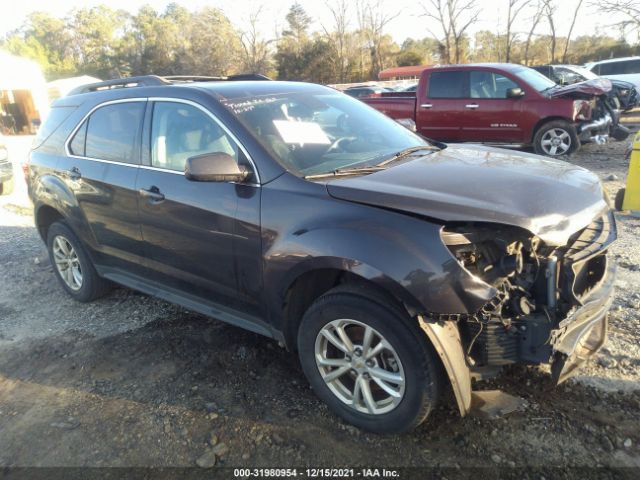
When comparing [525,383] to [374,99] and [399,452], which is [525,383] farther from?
[374,99]

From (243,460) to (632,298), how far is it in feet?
10.6

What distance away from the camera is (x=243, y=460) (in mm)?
2637

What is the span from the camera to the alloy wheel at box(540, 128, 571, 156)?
30.7ft

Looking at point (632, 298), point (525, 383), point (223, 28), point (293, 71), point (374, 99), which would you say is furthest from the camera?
point (223, 28)

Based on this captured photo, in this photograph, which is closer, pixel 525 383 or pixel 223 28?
pixel 525 383

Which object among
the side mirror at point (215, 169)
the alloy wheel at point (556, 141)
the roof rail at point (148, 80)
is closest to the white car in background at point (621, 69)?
the alloy wheel at point (556, 141)

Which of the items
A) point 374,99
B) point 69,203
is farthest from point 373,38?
point 69,203

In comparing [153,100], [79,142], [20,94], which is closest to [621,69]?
[153,100]

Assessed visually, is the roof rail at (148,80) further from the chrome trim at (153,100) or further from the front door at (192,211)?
the front door at (192,211)

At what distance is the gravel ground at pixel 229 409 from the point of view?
103 inches

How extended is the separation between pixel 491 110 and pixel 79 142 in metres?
7.80

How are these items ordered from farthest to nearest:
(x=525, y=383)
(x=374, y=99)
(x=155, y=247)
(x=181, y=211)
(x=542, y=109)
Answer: (x=374, y=99), (x=542, y=109), (x=155, y=247), (x=181, y=211), (x=525, y=383)

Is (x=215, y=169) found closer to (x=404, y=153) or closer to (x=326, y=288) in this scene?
(x=326, y=288)

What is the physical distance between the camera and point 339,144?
337 centimetres
